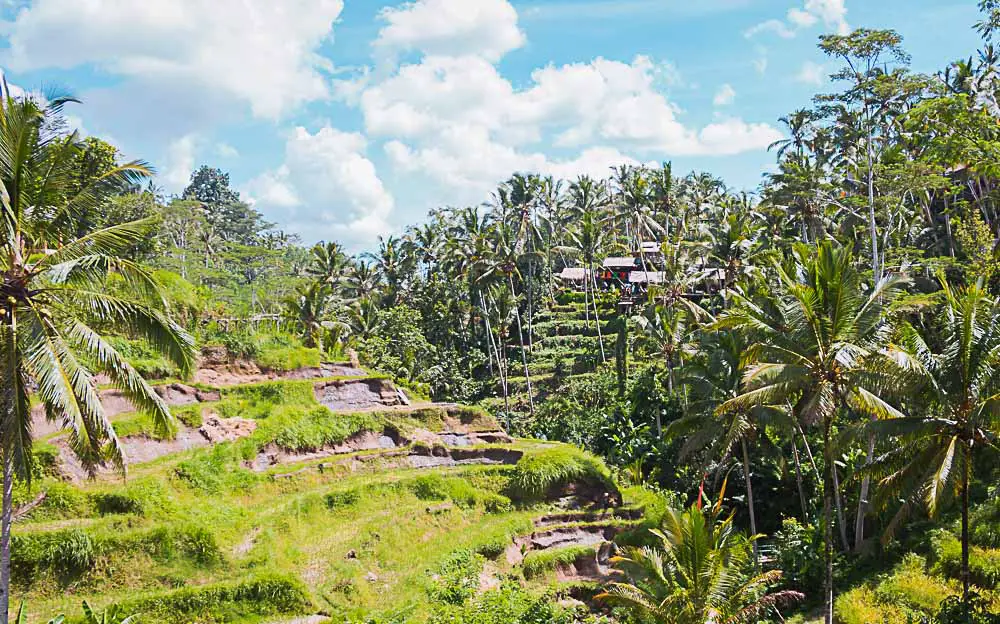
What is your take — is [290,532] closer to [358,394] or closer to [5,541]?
[358,394]

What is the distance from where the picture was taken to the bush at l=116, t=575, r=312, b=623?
15.2m

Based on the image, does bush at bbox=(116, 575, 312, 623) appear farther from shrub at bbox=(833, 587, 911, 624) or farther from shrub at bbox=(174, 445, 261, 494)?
shrub at bbox=(833, 587, 911, 624)

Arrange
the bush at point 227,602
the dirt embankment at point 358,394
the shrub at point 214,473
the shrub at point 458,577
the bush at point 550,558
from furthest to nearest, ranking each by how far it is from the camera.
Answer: the dirt embankment at point 358,394 → the bush at point 550,558 → the shrub at point 214,473 → the shrub at point 458,577 → the bush at point 227,602

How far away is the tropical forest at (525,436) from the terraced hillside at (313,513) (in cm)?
9

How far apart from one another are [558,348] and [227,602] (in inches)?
1377

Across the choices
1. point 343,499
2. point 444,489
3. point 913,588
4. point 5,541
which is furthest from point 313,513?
point 913,588

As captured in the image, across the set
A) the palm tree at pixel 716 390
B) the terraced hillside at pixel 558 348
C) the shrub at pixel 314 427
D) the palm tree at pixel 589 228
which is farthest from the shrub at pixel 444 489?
the palm tree at pixel 589 228

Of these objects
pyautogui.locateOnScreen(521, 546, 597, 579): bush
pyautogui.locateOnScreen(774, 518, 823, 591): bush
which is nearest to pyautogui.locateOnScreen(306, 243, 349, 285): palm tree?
pyautogui.locateOnScreen(521, 546, 597, 579): bush

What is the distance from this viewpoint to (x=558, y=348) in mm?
49156

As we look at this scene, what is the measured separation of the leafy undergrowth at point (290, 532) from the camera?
619 inches

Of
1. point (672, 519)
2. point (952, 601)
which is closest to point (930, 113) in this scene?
point (952, 601)

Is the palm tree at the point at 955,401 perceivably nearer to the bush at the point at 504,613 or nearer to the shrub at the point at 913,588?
the shrub at the point at 913,588

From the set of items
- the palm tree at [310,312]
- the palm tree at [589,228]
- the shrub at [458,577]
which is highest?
the palm tree at [589,228]

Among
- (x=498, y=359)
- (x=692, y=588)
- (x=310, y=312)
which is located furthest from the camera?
(x=498, y=359)
